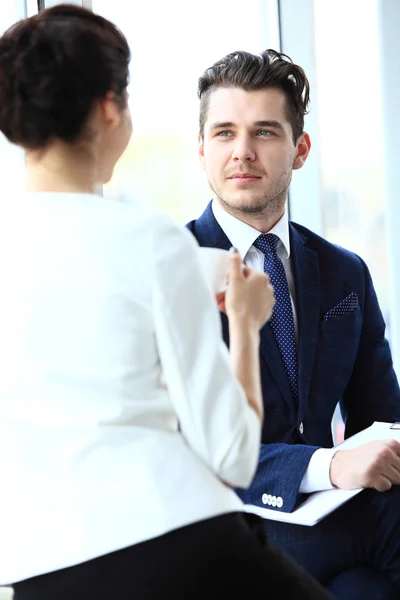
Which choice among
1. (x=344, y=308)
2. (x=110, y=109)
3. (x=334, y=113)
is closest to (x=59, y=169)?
(x=110, y=109)

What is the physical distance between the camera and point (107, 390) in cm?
107

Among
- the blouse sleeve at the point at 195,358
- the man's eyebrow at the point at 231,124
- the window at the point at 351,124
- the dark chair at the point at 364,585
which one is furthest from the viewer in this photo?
the window at the point at 351,124

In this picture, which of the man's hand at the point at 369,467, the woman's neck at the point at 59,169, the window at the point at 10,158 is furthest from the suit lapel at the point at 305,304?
the woman's neck at the point at 59,169

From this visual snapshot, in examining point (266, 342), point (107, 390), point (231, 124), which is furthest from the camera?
point (231, 124)

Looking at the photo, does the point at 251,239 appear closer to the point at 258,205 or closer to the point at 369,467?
the point at 258,205

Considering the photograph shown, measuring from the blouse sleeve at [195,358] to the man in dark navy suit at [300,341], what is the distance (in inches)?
29.4

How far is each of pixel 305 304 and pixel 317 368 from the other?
15 cm

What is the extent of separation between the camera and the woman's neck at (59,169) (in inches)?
45.1

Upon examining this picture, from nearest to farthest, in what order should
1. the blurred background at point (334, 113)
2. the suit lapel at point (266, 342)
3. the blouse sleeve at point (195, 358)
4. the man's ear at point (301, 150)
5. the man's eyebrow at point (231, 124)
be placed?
the blouse sleeve at point (195, 358)
the suit lapel at point (266, 342)
the man's eyebrow at point (231, 124)
the man's ear at point (301, 150)
the blurred background at point (334, 113)

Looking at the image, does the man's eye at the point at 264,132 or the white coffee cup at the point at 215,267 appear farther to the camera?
the man's eye at the point at 264,132

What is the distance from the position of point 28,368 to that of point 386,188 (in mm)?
2777

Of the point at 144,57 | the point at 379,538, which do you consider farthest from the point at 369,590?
the point at 144,57

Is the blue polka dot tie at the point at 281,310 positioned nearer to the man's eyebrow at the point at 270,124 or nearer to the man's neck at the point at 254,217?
the man's neck at the point at 254,217

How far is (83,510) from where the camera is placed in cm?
107
